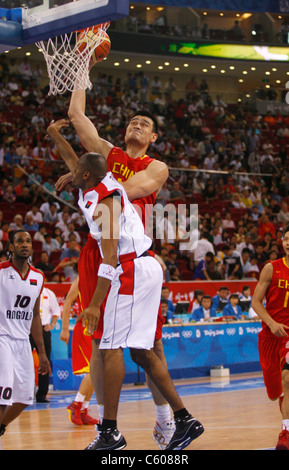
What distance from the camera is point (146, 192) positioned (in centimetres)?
606

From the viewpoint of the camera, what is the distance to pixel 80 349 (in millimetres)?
9195

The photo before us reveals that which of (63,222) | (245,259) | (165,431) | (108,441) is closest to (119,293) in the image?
(108,441)

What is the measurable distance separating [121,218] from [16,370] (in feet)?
7.67

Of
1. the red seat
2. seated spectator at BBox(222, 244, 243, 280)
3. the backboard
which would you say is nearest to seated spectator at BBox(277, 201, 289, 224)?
seated spectator at BBox(222, 244, 243, 280)

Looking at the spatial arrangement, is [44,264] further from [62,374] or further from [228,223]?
[228,223]

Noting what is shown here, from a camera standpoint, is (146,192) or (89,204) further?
(146,192)

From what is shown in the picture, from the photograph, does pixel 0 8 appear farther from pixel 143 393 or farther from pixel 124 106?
pixel 124 106

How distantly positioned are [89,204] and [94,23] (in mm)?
1671

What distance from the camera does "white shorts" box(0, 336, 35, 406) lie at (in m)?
6.82

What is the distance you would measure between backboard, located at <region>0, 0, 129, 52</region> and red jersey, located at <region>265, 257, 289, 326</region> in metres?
3.05

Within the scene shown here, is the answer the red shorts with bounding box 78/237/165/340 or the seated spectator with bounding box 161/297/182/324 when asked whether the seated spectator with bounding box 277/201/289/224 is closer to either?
the seated spectator with bounding box 161/297/182/324

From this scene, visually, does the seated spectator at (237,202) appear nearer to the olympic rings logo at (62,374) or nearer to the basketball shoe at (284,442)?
the olympic rings logo at (62,374)

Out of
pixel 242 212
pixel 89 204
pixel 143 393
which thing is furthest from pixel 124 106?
pixel 89 204

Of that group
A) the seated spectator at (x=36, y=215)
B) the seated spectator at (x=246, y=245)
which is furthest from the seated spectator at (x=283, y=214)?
the seated spectator at (x=36, y=215)
